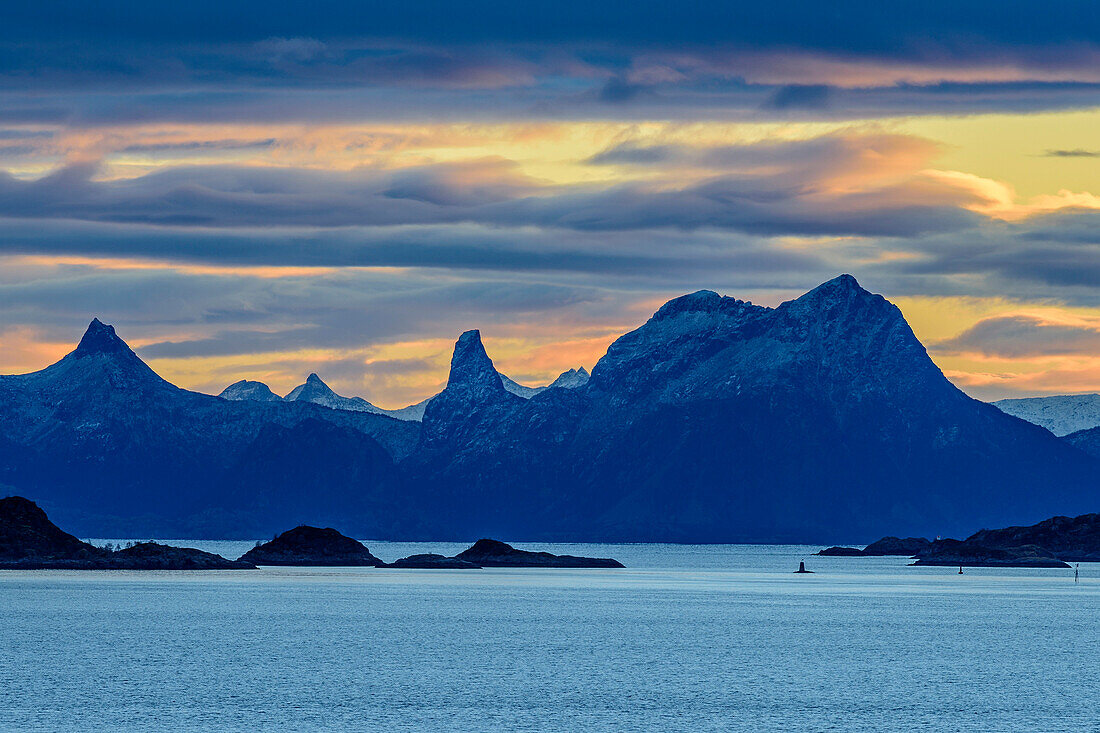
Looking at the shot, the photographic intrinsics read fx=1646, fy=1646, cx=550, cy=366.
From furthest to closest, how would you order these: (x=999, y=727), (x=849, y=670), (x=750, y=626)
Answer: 1. (x=750, y=626)
2. (x=849, y=670)
3. (x=999, y=727)

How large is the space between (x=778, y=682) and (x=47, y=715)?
50157mm

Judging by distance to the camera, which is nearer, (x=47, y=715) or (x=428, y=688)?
(x=47, y=715)

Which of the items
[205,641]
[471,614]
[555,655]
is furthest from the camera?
[471,614]

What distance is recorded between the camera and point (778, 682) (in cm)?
11619

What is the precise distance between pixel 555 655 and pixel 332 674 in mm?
24723

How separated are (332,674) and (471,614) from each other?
3154 inches

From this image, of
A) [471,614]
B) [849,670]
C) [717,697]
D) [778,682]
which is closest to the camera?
[717,697]

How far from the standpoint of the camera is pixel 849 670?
12556cm

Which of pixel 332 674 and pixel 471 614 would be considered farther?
pixel 471 614

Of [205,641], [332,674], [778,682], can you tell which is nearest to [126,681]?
[332,674]

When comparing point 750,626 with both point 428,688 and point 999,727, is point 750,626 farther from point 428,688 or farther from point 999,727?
point 999,727

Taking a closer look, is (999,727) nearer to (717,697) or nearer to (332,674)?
(717,697)

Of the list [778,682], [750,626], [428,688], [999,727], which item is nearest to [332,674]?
[428,688]

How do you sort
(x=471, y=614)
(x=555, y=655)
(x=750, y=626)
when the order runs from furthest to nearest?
1. (x=471, y=614)
2. (x=750, y=626)
3. (x=555, y=655)
